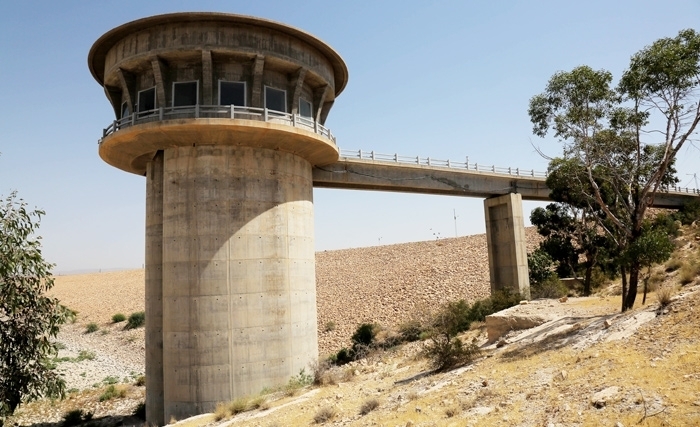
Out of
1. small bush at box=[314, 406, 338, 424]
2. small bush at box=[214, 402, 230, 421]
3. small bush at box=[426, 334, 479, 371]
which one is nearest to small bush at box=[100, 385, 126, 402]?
small bush at box=[214, 402, 230, 421]

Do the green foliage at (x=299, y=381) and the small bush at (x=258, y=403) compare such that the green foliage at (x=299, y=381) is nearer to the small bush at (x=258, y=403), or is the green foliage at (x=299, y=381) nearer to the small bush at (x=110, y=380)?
the small bush at (x=258, y=403)

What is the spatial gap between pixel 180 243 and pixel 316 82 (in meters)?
10.1

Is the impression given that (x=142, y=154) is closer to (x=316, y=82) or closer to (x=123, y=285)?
(x=316, y=82)

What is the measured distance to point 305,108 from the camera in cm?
2191

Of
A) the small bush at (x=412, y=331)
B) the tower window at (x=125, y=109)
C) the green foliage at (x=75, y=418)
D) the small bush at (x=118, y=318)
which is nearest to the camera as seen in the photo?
the tower window at (x=125, y=109)

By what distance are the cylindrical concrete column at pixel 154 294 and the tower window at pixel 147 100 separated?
2.07m

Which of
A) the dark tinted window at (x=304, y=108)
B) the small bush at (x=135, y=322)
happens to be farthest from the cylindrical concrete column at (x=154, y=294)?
the small bush at (x=135, y=322)

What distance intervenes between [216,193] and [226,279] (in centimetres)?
373

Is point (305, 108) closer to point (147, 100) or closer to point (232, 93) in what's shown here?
point (232, 93)

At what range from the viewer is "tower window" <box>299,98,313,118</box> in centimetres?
2148

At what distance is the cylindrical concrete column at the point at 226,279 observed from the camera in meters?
18.4

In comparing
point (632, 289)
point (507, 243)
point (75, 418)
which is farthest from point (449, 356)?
point (75, 418)

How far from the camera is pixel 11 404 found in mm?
11750

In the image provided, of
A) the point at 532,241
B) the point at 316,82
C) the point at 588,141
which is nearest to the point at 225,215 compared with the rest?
the point at 316,82
